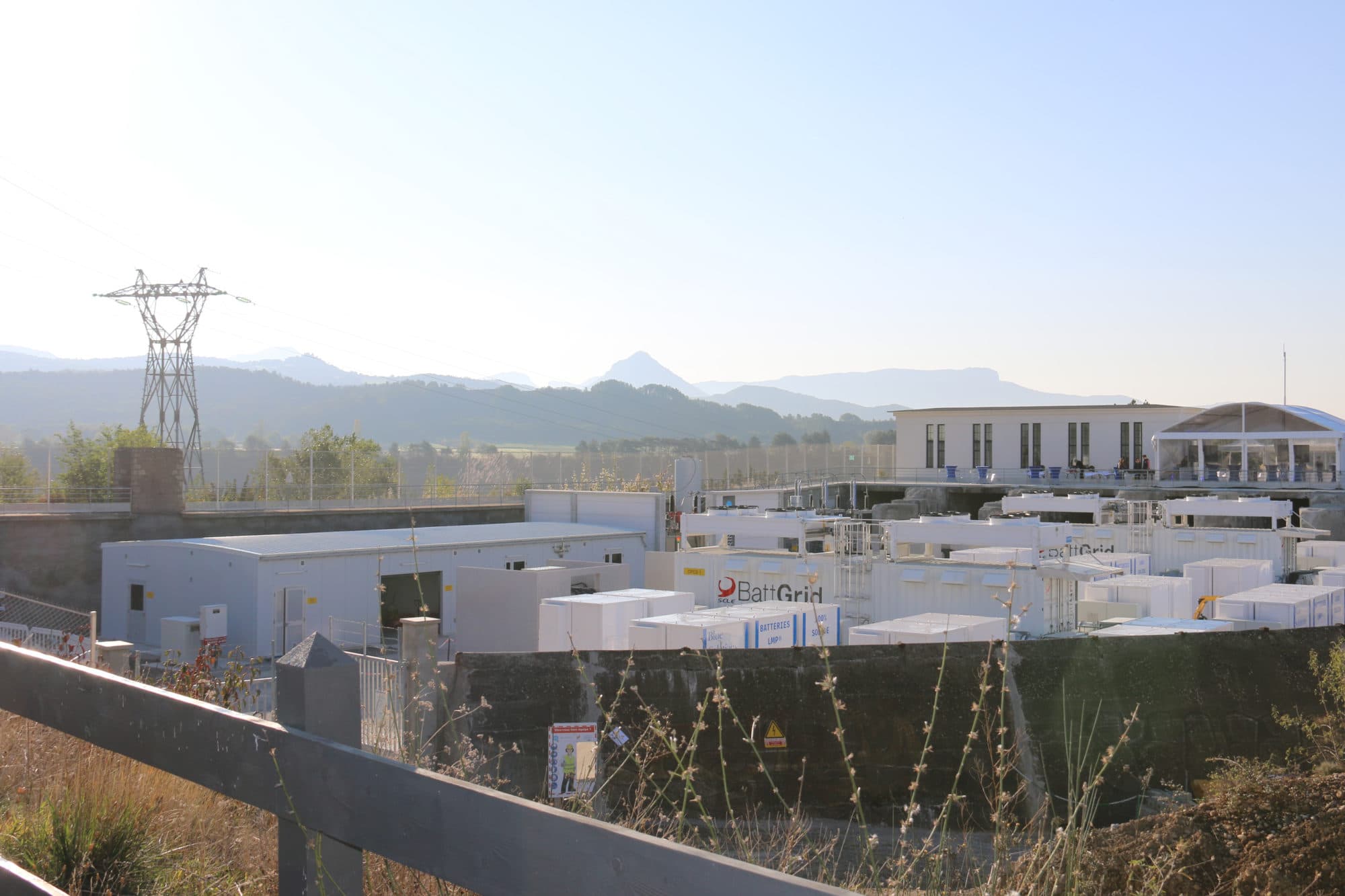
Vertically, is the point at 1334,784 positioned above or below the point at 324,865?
below

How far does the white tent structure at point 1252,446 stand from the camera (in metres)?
50.8

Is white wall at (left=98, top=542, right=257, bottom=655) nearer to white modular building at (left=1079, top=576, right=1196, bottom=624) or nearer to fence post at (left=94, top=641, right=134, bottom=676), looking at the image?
fence post at (left=94, top=641, right=134, bottom=676)

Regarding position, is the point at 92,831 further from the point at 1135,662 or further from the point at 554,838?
the point at 1135,662

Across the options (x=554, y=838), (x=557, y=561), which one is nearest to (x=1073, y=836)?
(x=554, y=838)

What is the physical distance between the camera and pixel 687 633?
16.0m

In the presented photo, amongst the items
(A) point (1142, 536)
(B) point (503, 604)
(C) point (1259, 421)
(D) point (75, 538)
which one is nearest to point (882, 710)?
(B) point (503, 604)

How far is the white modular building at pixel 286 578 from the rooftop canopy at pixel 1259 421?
36.5 metres

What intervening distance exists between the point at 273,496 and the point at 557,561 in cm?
1281

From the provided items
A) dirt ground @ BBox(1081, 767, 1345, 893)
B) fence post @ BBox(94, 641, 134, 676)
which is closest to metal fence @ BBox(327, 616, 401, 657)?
fence post @ BBox(94, 641, 134, 676)

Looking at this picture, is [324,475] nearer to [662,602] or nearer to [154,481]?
[154,481]

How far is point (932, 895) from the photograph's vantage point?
9.17 feet

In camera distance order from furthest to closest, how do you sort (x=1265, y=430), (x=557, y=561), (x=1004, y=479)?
1. (x=1004, y=479)
2. (x=1265, y=430)
3. (x=557, y=561)

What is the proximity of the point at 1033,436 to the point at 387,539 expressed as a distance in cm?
4172

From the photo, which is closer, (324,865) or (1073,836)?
(324,865)
